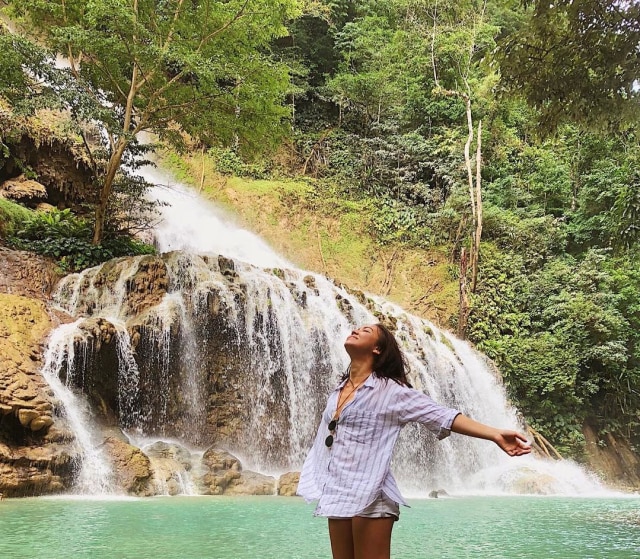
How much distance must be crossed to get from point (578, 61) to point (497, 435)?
506 centimetres

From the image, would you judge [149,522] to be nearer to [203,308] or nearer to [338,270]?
[203,308]

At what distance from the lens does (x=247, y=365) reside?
438 inches

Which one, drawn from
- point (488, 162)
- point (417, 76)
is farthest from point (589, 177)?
point (417, 76)

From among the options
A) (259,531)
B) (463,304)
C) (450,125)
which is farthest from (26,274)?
(450,125)

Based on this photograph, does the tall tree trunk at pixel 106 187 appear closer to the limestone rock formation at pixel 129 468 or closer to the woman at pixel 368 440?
the limestone rock formation at pixel 129 468

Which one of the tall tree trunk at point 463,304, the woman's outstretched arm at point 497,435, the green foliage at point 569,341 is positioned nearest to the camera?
the woman's outstretched arm at point 497,435

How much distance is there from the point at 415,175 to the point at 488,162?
9.24 ft

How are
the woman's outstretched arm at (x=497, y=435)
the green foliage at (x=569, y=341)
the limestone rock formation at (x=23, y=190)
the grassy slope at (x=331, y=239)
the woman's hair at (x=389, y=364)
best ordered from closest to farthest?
the woman's outstretched arm at (x=497, y=435) < the woman's hair at (x=389, y=364) < the limestone rock formation at (x=23, y=190) < the green foliage at (x=569, y=341) < the grassy slope at (x=331, y=239)

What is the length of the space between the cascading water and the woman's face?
740cm

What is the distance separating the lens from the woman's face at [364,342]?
2.04 metres

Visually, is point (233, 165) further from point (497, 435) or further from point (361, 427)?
point (497, 435)

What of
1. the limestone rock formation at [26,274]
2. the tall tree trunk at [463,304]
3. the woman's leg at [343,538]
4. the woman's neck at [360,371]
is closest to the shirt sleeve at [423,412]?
the woman's neck at [360,371]

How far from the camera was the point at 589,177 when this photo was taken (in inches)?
784

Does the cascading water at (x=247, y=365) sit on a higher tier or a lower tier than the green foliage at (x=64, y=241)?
lower
